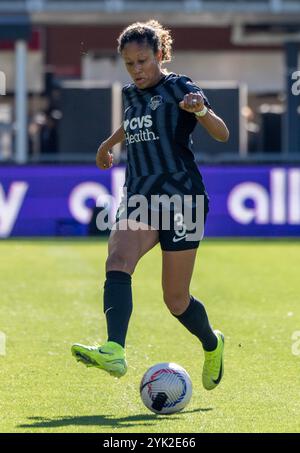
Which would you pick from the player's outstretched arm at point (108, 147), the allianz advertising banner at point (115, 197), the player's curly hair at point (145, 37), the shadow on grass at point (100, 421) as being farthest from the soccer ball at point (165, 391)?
the allianz advertising banner at point (115, 197)

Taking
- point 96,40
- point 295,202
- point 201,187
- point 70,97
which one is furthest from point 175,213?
point 96,40

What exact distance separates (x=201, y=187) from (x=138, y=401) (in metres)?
1.27

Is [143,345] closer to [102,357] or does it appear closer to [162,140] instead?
[162,140]

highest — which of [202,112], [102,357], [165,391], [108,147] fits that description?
[202,112]

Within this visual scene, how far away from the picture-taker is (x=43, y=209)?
67.2 ft

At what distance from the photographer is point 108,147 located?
7.64 m

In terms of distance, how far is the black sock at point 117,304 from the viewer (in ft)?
21.9

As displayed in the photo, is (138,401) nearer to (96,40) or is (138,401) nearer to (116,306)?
(116,306)

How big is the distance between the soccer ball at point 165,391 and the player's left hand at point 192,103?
4.63ft

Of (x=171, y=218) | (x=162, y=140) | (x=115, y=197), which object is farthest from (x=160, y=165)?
(x=115, y=197)

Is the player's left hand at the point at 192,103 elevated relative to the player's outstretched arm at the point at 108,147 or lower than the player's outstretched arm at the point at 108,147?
elevated

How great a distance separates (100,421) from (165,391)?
1.34ft

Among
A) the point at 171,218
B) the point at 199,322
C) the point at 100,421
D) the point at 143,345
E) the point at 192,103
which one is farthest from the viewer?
the point at 143,345

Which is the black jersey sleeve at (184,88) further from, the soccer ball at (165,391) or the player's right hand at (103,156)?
the soccer ball at (165,391)
